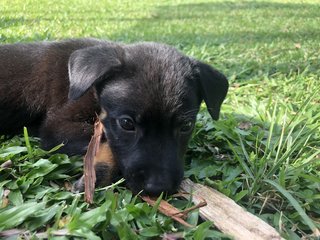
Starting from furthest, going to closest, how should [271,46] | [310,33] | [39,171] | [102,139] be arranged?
[310,33]
[271,46]
[102,139]
[39,171]

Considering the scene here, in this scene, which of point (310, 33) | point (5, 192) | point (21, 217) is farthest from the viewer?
point (310, 33)

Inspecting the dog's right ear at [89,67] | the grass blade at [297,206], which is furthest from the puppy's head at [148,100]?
the grass blade at [297,206]

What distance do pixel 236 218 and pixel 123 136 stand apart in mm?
886

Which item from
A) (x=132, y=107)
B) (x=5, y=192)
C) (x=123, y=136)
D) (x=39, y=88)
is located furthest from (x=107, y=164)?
(x=39, y=88)

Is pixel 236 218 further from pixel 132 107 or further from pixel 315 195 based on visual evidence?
pixel 132 107

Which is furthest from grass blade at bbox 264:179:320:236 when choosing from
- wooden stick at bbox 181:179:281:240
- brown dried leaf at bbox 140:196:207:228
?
brown dried leaf at bbox 140:196:207:228

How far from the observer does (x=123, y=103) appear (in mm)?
3107

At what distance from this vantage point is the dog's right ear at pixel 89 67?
9.94ft

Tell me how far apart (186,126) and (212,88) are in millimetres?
377

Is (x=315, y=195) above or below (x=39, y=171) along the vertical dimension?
below

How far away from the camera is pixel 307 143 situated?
3.88 m

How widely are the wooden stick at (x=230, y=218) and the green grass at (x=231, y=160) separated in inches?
3.9

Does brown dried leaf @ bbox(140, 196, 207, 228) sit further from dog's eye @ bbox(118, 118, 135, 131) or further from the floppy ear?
the floppy ear

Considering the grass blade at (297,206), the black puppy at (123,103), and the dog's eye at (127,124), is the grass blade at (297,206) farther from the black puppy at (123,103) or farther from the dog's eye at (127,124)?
the dog's eye at (127,124)
